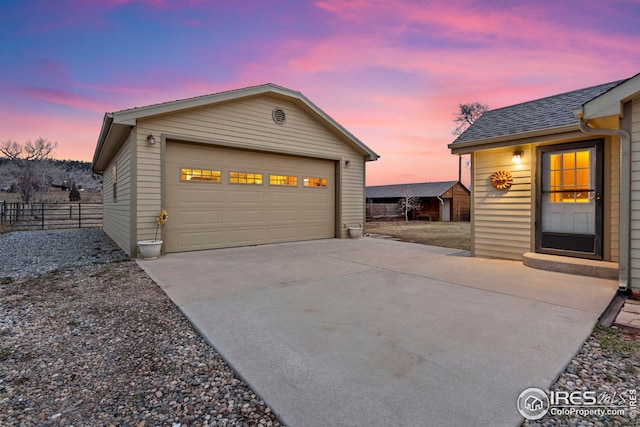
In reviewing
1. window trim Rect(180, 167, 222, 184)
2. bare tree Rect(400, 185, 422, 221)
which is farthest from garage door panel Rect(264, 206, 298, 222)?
bare tree Rect(400, 185, 422, 221)

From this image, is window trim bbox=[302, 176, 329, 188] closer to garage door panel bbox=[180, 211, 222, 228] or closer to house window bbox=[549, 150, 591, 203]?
garage door panel bbox=[180, 211, 222, 228]

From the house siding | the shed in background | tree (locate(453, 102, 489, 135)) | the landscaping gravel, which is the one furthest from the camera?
tree (locate(453, 102, 489, 135))

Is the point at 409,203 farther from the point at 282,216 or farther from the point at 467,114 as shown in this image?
the point at 282,216

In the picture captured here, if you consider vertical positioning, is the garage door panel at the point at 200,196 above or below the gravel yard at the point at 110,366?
above

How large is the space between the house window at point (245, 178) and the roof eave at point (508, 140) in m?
5.11

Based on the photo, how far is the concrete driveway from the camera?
67.6 inches

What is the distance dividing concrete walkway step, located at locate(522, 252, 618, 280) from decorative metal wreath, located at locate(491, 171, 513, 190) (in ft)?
4.81

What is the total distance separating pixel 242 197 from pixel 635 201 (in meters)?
7.68

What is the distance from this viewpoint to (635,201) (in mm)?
3969

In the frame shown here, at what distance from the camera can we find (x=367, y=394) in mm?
1790

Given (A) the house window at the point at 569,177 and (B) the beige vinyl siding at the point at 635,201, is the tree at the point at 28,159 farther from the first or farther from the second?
(B) the beige vinyl siding at the point at 635,201

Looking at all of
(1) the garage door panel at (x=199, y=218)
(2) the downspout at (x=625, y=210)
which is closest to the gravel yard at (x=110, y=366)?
(1) the garage door panel at (x=199, y=218)

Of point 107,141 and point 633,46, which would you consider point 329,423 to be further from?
point 633,46

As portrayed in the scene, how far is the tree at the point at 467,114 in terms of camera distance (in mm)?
25891
